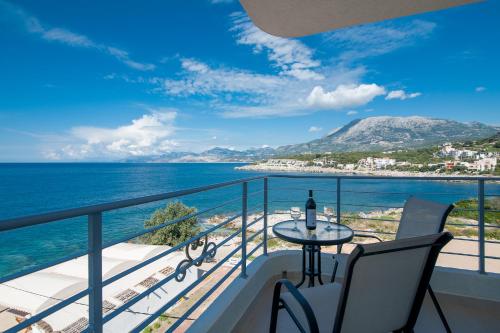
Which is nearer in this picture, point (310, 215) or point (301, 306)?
point (301, 306)

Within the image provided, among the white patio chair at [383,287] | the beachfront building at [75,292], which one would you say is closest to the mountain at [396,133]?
the beachfront building at [75,292]

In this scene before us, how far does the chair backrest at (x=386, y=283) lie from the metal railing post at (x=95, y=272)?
90 centimetres

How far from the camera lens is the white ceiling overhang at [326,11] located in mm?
2225

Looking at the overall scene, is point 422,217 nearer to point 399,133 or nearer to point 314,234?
point 314,234

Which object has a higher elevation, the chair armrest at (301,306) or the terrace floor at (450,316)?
the chair armrest at (301,306)

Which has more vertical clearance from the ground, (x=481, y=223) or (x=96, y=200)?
(x=481, y=223)

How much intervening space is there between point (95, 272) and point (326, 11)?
250 cm

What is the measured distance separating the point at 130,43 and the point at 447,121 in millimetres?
45364

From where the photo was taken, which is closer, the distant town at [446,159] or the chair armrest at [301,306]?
the chair armrest at [301,306]

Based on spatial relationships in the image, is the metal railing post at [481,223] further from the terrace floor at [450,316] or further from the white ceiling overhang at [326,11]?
the white ceiling overhang at [326,11]

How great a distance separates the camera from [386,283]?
1.10 meters

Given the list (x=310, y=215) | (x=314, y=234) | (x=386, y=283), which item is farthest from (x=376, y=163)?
(x=386, y=283)

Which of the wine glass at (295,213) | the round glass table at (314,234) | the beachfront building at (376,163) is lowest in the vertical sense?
the round glass table at (314,234)

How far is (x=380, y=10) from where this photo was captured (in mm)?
2367
